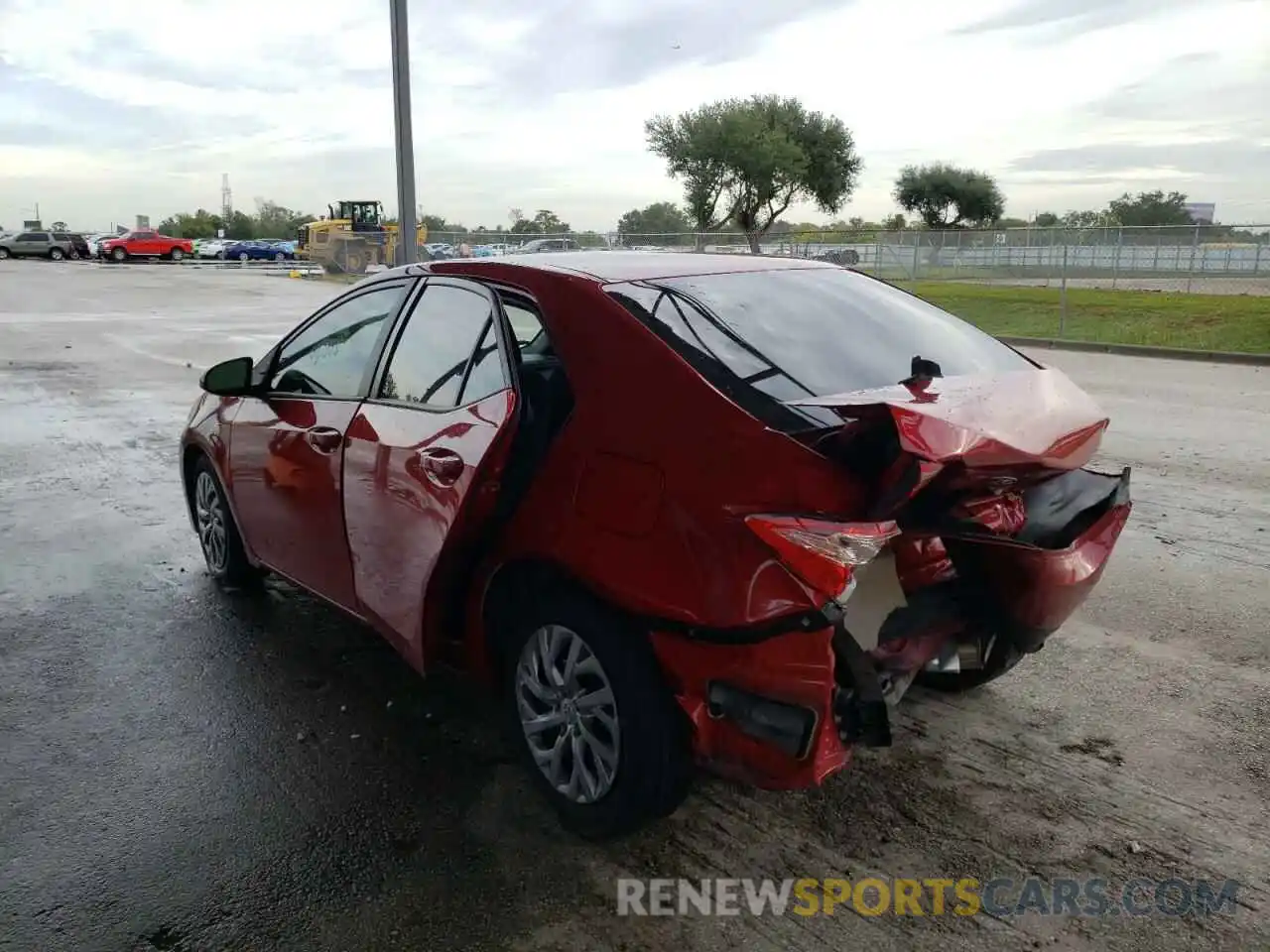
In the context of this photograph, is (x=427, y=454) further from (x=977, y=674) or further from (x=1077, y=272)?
(x=1077, y=272)

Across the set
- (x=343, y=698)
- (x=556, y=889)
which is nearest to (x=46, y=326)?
(x=343, y=698)

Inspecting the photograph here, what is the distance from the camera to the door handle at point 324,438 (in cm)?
377

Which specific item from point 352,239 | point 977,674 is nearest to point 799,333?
point 977,674

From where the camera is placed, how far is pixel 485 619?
3236 mm

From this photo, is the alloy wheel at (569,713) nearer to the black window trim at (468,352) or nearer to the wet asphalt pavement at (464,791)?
the wet asphalt pavement at (464,791)

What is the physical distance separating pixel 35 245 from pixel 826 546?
66.9m

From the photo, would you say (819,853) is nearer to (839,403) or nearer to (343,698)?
(839,403)

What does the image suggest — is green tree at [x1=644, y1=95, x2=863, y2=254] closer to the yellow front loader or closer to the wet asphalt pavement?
the yellow front loader

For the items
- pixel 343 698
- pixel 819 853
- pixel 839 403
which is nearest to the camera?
pixel 839 403

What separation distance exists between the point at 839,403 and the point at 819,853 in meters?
1.33

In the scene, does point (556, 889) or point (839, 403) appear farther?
point (556, 889)

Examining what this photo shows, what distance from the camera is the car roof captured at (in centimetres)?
329

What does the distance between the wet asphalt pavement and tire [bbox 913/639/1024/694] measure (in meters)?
0.07

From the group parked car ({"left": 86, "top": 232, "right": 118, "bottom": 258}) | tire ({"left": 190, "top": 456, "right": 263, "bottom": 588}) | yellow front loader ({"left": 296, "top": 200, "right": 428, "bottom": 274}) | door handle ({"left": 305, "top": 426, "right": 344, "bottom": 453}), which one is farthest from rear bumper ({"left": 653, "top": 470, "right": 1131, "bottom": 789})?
parked car ({"left": 86, "top": 232, "right": 118, "bottom": 258})
